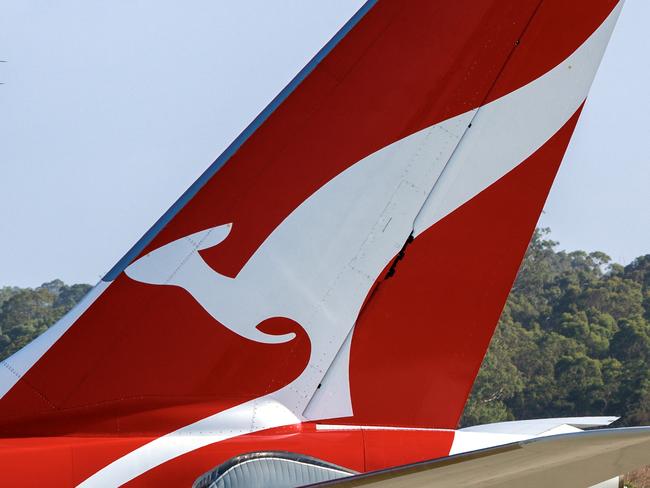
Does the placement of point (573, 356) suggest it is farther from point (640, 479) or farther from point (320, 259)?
point (320, 259)

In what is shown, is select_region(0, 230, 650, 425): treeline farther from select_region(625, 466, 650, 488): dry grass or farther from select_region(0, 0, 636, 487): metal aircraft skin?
select_region(0, 0, 636, 487): metal aircraft skin

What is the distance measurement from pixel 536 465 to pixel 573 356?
137ft

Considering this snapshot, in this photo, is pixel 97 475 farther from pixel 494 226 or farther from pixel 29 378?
pixel 494 226

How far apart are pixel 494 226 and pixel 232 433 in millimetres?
1535

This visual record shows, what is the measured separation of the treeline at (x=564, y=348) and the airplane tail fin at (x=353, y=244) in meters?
31.3

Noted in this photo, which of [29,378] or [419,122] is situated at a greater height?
[419,122]

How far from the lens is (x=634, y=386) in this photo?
120 ft

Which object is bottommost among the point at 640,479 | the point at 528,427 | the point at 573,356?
the point at 640,479

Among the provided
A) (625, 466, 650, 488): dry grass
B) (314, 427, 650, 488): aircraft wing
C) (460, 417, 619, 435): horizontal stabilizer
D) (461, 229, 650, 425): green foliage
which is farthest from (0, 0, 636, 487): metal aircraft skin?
(461, 229, 650, 425): green foliage

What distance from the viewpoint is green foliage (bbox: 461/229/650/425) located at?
3853 centimetres

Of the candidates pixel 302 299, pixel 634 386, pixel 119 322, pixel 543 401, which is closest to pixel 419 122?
pixel 302 299

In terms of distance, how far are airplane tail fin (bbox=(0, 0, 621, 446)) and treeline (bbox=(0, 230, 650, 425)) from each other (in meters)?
31.3

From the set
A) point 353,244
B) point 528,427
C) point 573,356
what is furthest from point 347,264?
point 573,356

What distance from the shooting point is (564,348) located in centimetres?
4684
